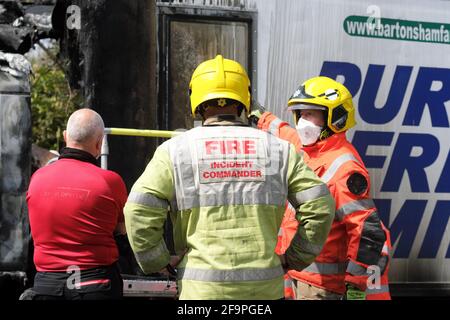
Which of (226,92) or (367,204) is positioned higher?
(226,92)

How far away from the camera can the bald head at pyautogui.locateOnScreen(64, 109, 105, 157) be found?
142 inches

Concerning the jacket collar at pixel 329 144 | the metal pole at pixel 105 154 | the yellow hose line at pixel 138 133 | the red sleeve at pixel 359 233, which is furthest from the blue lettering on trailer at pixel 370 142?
the metal pole at pixel 105 154

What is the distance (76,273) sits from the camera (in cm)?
352

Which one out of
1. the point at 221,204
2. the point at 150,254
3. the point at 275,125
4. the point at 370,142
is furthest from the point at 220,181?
the point at 370,142

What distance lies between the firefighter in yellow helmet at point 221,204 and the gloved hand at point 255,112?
1374 millimetres

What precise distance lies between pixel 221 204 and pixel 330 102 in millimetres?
1372

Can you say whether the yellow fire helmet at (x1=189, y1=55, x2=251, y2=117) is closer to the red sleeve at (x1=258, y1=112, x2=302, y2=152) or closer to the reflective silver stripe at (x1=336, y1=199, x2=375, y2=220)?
the reflective silver stripe at (x1=336, y1=199, x2=375, y2=220)

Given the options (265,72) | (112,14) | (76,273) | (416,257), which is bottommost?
(416,257)

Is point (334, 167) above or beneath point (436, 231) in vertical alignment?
above

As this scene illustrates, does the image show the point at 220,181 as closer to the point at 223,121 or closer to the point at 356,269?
the point at 223,121

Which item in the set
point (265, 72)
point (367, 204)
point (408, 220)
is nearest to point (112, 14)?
point (265, 72)

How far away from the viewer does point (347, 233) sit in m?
3.93

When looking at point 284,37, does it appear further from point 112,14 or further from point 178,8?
point 112,14

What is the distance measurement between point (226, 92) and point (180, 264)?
26.8 inches
